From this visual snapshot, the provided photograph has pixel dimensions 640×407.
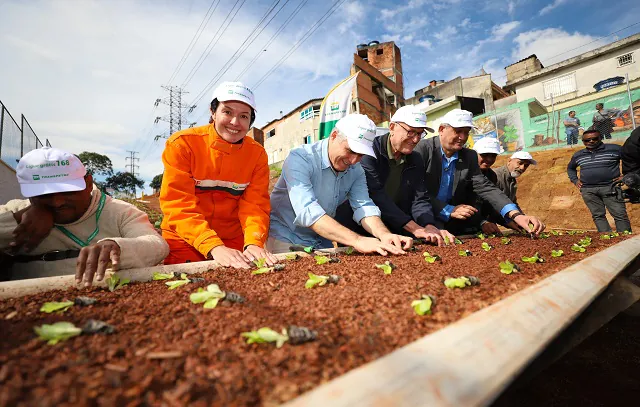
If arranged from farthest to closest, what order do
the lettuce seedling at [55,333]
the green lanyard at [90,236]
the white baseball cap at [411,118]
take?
the white baseball cap at [411,118] < the green lanyard at [90,236] < the lettuce seedling at [55,333]

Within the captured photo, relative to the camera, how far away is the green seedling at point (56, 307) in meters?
1.25

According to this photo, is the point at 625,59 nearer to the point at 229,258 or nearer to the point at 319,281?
the point at 319,281

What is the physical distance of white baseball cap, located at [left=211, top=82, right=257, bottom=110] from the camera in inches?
96.5

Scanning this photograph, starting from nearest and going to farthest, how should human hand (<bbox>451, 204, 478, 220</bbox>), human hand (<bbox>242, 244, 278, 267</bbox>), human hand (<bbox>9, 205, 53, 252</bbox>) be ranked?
1. human hand (<bbox>9, 205, 53, 252</bbox>)
2. human hand (<bbox>242, 244, 278, 267</bbox>)
3. human hand (<bbox>451, 204, 478, 220</bbox>)

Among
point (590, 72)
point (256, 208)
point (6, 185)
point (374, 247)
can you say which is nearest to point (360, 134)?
point (374, 247)

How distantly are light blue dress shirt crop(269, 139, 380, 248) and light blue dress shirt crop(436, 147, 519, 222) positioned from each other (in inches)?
60.3

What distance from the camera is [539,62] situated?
29359 mm

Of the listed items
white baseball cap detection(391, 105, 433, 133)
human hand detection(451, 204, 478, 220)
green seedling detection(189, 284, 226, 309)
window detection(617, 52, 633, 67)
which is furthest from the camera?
window detection(617, 52, 633, 67)

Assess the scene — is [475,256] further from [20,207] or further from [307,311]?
[20,207]

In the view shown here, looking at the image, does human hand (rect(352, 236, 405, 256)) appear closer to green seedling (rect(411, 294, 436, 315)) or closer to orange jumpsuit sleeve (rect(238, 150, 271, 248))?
orange jumpsuit sleeve (rect(238, 150, 271, 248))

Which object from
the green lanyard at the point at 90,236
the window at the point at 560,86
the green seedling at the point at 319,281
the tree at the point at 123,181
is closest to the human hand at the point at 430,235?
the green seedling at the point at 319,281

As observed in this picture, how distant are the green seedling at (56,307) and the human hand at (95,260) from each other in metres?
0.29

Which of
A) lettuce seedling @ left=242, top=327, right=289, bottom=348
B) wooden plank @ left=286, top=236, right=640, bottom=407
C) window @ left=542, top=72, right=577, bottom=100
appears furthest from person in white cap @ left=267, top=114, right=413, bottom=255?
window @ left=542, top=72, right=577, bottom=100

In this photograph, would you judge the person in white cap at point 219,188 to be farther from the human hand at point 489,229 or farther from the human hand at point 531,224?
the human hand at point 489,229
